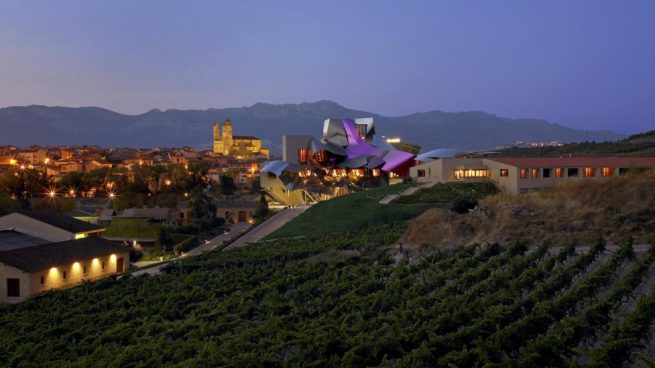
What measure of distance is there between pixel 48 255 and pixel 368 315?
16.7 meters

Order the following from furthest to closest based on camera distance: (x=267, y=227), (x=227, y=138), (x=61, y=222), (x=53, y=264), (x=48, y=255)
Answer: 1. (x=227, y=138)
2. (x=267, y=227)
3. (x=61, y=222)
4. (x=48, y=255)
5. (x=53, y=264)

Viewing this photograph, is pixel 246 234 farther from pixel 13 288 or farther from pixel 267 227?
pixel 13 288

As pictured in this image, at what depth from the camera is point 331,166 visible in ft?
215

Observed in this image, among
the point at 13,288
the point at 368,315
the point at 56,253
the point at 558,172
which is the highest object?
the point at 558,172

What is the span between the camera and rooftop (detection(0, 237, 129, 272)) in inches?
945

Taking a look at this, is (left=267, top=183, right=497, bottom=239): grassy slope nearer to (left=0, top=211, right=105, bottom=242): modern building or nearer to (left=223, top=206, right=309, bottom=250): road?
(left=223, top=206, right=309, bottom=250): road

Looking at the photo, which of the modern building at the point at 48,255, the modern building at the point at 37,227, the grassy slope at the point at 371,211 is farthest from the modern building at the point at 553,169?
the modern building at the point at 37,227

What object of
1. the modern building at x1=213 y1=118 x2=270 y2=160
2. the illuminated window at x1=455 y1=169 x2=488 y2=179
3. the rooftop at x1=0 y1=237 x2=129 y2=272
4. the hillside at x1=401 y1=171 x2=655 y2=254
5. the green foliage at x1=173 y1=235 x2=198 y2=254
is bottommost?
the green foliage at x1=173 y1=235 x2=198 y2=254

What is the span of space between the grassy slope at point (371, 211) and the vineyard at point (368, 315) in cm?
1213

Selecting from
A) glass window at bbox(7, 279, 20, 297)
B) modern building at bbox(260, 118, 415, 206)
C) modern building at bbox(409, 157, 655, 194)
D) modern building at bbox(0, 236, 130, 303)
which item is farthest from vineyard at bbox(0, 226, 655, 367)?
modern building at bbox(260, 118, 415, 206)

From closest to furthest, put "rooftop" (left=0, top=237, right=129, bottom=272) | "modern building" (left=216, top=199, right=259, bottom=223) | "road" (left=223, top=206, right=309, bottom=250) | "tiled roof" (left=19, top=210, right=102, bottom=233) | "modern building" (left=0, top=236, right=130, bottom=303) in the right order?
1. "modern building" (left=0, top=236, right=130, bottom=303)
2. "rooftop" (left=0, top=237, right=129, bottom=272)
3. "tiled roof" (left=19, top=210, right=102, bottom=233)
4. "road" (left=223, top=206, right=309, bottom=250)
5. "modern building" (left=216, top=199, right=259, bottom=223)

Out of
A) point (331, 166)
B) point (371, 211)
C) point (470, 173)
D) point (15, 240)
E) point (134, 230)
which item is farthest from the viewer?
point (331, 166)

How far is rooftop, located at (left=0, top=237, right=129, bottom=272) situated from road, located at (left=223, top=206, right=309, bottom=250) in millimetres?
6192

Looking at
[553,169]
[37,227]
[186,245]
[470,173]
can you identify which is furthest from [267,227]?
[553,169]
